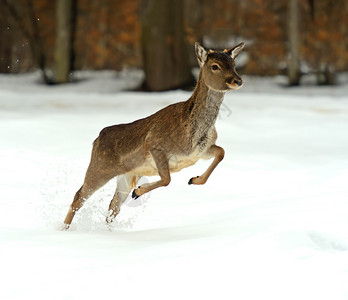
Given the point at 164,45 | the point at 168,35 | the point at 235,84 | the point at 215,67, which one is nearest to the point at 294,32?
the point at 168,35

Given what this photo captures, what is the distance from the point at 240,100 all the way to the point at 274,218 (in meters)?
12.3

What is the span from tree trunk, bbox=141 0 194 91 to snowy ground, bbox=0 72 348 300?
2.71 meters

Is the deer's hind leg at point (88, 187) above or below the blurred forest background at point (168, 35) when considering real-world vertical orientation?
above

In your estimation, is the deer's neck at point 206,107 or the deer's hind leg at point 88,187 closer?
the deer's neck at point 206,107

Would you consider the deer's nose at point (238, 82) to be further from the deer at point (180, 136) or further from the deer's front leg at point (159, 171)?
the deer's front leg at point (159, 171)

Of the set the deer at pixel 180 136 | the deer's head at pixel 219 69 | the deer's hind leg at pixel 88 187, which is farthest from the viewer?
the deer's hind leg at pixel 88 187

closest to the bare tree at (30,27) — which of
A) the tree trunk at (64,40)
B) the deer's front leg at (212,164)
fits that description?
the tree trunk at (64,40)

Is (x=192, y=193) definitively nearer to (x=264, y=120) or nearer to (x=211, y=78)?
(x=211, y=78)

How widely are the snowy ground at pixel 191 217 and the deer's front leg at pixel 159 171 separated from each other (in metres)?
0.47

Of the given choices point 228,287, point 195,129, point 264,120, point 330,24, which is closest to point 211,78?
point 195,129

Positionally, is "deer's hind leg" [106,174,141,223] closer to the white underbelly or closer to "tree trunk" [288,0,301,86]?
the white underbelly

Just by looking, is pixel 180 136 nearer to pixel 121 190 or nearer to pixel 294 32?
pixel 121 190

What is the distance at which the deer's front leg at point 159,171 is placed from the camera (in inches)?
241

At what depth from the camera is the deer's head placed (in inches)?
233
